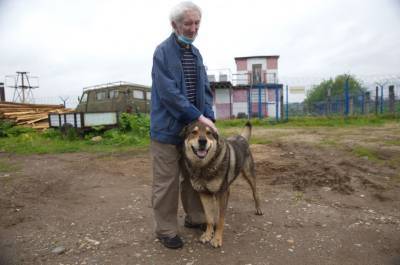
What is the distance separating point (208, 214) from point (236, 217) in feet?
2.06

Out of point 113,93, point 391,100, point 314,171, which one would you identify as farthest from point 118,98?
point 391,100

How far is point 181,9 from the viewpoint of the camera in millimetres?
2648

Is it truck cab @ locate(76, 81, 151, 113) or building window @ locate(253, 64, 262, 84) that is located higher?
building window @ locate(253, 64, 262, 84)

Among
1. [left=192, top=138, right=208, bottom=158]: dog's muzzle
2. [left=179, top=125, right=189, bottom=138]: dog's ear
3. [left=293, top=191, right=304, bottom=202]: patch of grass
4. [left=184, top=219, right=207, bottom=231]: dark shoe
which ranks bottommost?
[left=184, top=219, right=207, bottom=231]: dark shoe

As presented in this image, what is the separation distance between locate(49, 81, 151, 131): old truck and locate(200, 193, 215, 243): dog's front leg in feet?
25.8

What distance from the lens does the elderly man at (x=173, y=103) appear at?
2.69m

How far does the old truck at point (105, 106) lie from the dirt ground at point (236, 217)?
13.4 feet

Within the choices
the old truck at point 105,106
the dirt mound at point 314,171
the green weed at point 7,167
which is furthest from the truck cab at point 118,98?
the dirt mound at point 314,171

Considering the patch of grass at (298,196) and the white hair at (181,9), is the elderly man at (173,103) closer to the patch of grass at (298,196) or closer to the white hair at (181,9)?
the white hair at (181,9)

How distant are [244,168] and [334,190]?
63.9 inches

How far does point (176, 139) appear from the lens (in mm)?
2871

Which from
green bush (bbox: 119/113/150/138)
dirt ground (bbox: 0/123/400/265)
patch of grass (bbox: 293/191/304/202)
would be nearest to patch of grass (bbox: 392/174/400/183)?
dirt ground (bbox: 0/123/400/265)

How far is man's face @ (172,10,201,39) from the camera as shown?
105 inches

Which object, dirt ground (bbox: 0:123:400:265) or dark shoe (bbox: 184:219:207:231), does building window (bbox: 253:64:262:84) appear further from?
dark shoe (bbox: 184:219:207:231)
